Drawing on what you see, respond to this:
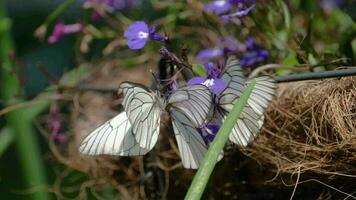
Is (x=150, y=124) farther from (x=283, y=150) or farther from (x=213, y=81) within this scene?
(x=283, y=150)

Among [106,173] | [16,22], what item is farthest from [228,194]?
[16,22]

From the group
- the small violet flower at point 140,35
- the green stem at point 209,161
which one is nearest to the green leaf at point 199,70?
the small violet flower at point 140,35

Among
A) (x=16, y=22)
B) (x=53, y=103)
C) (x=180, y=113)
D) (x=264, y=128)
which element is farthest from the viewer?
(x=16, y=22)

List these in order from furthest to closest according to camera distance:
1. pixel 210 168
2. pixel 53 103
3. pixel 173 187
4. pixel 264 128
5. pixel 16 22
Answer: pixel 16 22
pixel 53 103
pixel 173 187
pixel 264 128
pixel 210 168

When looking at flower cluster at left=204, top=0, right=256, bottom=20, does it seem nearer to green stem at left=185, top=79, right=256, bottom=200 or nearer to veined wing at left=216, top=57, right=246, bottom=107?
veined wing at left=216, top=57, right=246, bottom=107

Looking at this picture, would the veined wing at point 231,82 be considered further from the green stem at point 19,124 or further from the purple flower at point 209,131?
the green stem at point 19,124

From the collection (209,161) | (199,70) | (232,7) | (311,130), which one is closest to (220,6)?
(232,7)

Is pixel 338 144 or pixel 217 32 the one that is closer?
pixel 338 144

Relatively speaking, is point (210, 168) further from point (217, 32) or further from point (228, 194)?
point (217, 32)
